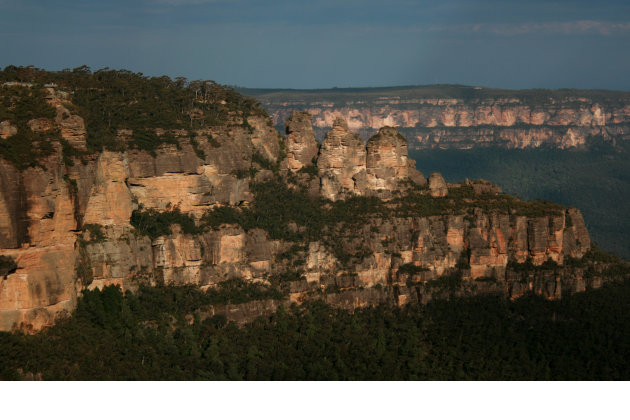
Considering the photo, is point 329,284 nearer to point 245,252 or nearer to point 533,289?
point 245,252

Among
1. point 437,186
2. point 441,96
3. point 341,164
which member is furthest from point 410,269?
point 441,96

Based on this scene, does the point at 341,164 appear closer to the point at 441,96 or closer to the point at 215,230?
the point at 215,230

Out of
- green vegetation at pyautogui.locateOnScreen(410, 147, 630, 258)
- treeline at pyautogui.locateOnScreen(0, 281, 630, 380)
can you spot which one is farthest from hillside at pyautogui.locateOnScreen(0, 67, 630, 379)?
green vegetation at pyautogui.locateOnScreen(410, 147, 630, 258)

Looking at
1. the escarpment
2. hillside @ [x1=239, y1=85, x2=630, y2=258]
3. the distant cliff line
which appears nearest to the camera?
the escarpment

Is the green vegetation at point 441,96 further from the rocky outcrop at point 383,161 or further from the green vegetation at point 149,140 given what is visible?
the green vegetation at point 149,140

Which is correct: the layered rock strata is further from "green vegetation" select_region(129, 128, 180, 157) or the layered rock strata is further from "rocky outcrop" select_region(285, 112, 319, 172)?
Answer: "green vegetation" select_region(129, 128, 180, 157)

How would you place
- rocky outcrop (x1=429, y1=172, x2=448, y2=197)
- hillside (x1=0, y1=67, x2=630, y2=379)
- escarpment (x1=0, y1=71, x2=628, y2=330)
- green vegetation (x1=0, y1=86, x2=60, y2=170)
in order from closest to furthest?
1. green vegetation (x1=0, y1=86, x2=60, y2=170)
2. hillside (x1=0, y1=67, x2=630, y2=379)
3. escarpment (x1=0, y1=71, x2=628, y2=330)
4. rocky outcrop (x1=429, y1=172, x2=448, y2=197)

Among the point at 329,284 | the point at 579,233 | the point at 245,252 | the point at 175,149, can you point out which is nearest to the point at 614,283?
the point at 579,233
